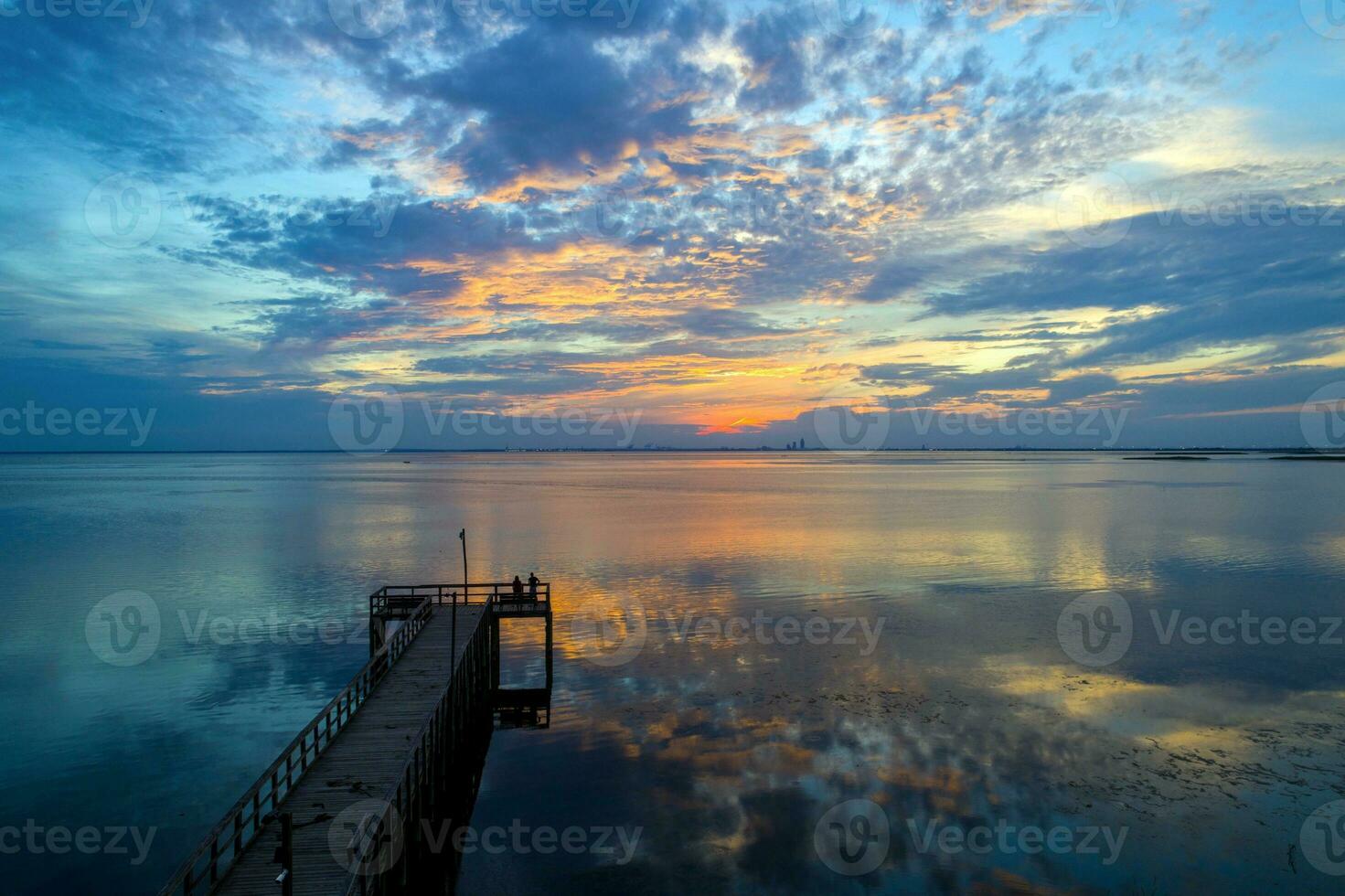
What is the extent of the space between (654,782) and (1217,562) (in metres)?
47.6

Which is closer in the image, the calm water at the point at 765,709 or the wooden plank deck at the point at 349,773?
the wooden plank deck at the point at 349,773

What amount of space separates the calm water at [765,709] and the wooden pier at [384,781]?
3.56ft

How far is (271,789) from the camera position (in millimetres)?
18484

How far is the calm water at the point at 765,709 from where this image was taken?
16.9m

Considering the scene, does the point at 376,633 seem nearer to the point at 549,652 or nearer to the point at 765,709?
the point at 549,652

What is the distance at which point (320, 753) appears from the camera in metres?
17.3

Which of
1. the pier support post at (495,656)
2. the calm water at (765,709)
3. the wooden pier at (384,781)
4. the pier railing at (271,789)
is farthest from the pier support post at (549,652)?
the pier railing at (271,789)

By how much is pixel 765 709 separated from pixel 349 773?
1329cm

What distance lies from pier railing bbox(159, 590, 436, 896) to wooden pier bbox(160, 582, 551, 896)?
0.05 metres

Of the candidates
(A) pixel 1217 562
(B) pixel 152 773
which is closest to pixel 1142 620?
(A) pixel 1217 562

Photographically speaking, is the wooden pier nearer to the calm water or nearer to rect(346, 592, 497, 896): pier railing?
rect(346, 592, 497, 896): pier railing

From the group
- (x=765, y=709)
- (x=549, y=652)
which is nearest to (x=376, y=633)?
(x=549, y=652)

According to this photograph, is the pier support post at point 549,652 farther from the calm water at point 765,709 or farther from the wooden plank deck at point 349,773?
the wooden plank deck at point 349,773

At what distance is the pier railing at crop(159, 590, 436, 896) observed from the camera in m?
12.6
